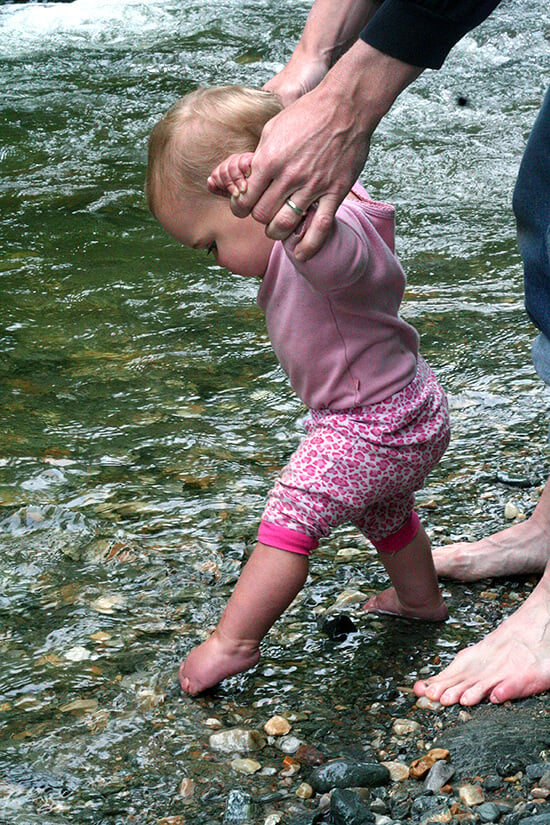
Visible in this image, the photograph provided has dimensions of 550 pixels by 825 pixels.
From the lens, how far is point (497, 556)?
9.38 ft

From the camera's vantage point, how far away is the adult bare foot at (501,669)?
7.82 ft

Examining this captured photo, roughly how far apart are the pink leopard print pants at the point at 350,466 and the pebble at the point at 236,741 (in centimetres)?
40

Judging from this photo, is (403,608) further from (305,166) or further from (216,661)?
(305,166)

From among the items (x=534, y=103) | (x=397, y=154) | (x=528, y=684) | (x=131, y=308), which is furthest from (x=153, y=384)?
(x=534, y=103)

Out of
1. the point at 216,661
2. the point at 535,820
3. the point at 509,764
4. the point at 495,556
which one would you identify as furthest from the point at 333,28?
the point at 535,820

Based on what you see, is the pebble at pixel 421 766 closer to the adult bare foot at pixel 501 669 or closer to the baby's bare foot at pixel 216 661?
the adult bare foot at pixel 501 669

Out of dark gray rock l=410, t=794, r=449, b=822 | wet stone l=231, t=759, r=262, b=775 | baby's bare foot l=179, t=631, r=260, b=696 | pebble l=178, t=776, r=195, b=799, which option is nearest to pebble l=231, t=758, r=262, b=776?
wet stone l=231, t=759, r=262, b=775

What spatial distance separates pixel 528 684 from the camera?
94.2 inches

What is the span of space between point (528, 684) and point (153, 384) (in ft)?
6.69

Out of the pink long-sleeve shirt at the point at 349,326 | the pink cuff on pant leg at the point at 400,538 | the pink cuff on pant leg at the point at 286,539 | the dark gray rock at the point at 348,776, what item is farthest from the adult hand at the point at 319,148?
the dark gray rock at the point at 348,776

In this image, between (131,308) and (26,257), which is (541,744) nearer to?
(131,308)

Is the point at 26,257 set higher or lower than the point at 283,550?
lower

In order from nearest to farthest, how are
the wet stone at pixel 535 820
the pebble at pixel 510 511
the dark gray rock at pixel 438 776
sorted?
the wet stone at pixel 535 820 → the dark gray rock at pixel 438 776 → the pebble at pixel 510 511

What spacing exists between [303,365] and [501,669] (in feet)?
2.66
